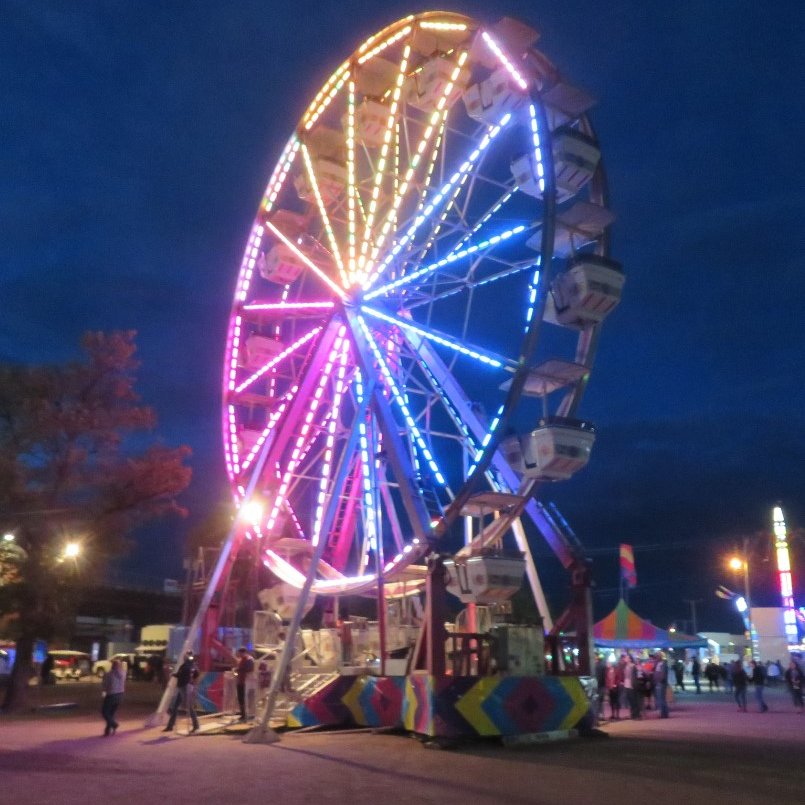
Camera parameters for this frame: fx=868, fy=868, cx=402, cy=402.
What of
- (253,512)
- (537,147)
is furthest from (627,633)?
(537,147)

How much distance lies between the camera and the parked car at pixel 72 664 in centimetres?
3984

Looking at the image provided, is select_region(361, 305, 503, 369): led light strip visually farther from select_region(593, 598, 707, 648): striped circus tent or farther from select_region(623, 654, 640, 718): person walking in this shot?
select_region(593, 598, 707, 648): striped circus tent

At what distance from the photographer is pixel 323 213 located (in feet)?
58.9

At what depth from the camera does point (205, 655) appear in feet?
59.4

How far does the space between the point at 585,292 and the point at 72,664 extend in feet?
119

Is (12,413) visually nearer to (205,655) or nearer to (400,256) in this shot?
(205,655)

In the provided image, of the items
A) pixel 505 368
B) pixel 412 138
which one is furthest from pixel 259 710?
pixel 412 138

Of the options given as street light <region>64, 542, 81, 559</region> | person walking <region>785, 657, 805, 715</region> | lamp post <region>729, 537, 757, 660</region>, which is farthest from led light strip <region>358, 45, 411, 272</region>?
lamp post <region>729, 537, 757, 660</region>

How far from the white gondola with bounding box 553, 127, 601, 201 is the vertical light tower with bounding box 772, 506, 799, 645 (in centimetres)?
2898

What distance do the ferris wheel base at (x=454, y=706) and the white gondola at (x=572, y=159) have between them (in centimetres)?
873

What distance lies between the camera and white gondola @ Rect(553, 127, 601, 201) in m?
15.8

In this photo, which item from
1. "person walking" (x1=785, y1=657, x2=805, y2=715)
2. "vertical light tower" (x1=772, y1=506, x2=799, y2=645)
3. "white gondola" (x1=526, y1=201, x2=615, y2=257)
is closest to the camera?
"white gondola" (x1=526, y1=201, x2=615, y2=257)

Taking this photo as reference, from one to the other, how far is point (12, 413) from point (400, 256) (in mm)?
10338

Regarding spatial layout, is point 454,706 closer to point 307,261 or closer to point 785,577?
point 307,261
